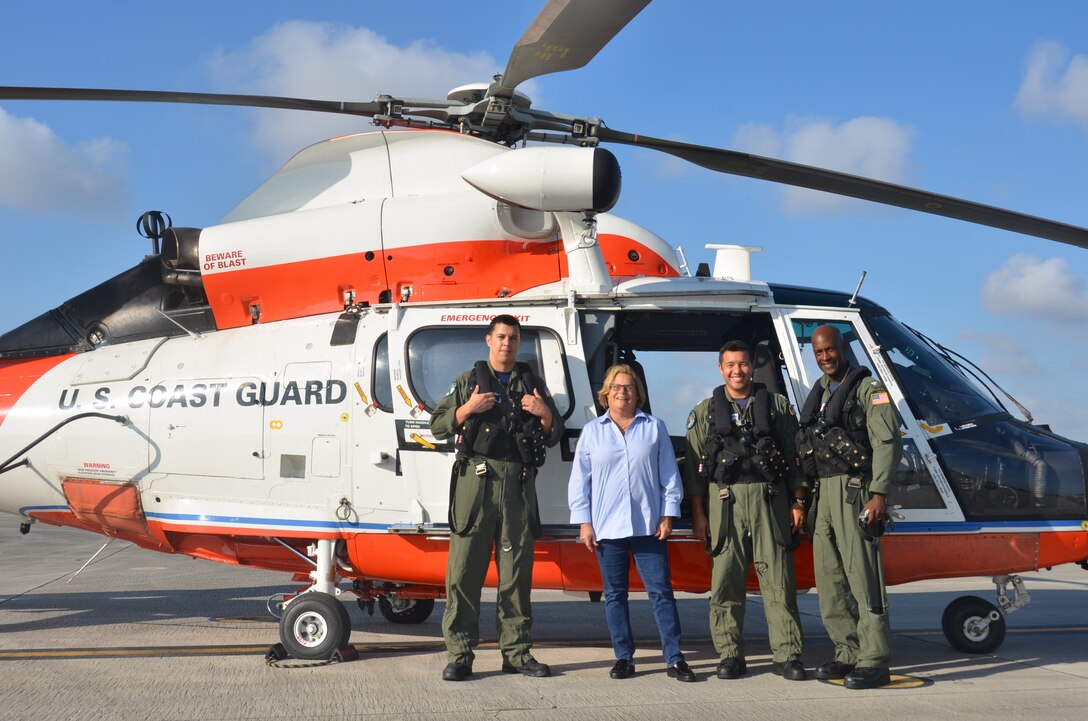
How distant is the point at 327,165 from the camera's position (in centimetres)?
688

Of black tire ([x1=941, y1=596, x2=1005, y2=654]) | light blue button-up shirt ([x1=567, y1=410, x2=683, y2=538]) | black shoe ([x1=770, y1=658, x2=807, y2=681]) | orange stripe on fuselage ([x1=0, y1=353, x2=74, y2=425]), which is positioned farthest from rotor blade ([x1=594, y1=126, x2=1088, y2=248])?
orange stripe on fuselage ([x1=0, y1=353, x2=74, y2=425])

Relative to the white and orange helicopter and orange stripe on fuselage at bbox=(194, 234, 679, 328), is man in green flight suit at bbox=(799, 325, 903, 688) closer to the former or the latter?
the white and orange helicopter

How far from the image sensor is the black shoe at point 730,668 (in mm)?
5387

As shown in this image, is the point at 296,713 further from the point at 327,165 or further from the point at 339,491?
the point at 327,165

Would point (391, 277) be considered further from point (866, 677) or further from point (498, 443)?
point (866, 677)

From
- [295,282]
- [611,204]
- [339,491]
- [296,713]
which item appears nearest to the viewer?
[296,713]

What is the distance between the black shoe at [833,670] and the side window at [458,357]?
7.20 ft

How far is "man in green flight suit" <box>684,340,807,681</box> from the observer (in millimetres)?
5395

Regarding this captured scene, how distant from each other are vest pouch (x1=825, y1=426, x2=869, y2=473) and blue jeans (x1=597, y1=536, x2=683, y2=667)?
1.13m

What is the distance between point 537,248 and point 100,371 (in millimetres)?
3247

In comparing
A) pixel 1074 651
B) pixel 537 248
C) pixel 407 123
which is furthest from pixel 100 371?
pixel 1074 651

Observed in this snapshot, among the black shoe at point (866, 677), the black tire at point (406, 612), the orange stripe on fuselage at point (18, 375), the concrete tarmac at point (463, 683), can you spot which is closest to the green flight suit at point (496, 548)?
the concrete tarmac at point (463, 683)

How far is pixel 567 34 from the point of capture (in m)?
5.23

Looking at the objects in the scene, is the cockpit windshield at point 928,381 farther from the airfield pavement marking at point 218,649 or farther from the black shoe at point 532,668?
the black shoe at point 532,668
